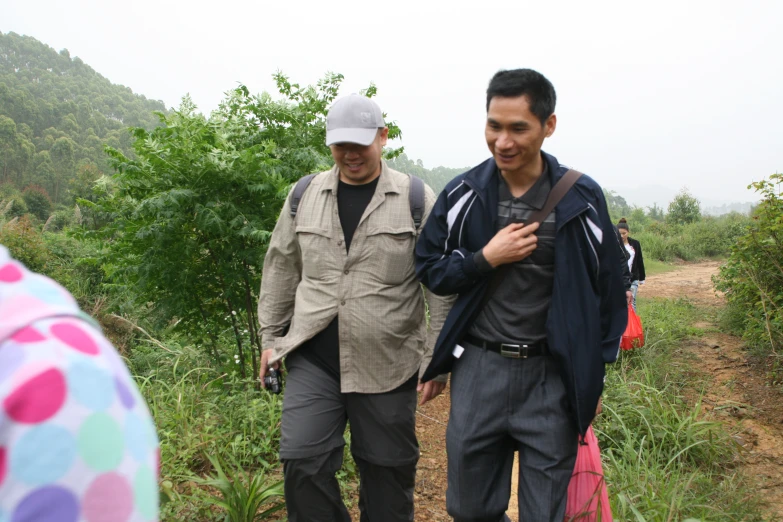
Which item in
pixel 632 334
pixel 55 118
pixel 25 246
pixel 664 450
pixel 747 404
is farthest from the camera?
pixel 55 118

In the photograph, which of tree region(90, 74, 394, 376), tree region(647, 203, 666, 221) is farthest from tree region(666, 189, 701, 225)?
tree region(90, 74, 394, 376)

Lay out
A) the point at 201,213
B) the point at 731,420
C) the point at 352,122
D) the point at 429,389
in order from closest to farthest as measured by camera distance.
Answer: the point at 352,122 → the point at 429,389 → the point at 201,213 → the point at 731,420

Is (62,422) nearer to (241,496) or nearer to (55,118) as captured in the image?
(241,496)

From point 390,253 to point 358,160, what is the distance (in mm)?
457

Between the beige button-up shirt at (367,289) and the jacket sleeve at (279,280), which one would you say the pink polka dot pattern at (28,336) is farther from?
the jacket sleeve at (279,280)

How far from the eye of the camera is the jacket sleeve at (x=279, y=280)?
3.01m

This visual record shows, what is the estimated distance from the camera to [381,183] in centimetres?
293

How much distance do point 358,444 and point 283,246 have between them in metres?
1.01

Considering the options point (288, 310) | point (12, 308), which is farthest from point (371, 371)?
point (12, 308)

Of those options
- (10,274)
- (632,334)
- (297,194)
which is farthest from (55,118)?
(10,274)

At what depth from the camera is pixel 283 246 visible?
3.00 metres

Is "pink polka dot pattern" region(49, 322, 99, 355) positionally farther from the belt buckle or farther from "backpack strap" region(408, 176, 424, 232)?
"backpack strap" region(408, 176, 424, 232)

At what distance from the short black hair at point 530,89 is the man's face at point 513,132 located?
0.02m

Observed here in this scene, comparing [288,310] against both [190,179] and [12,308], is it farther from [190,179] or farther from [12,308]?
[12,308]
